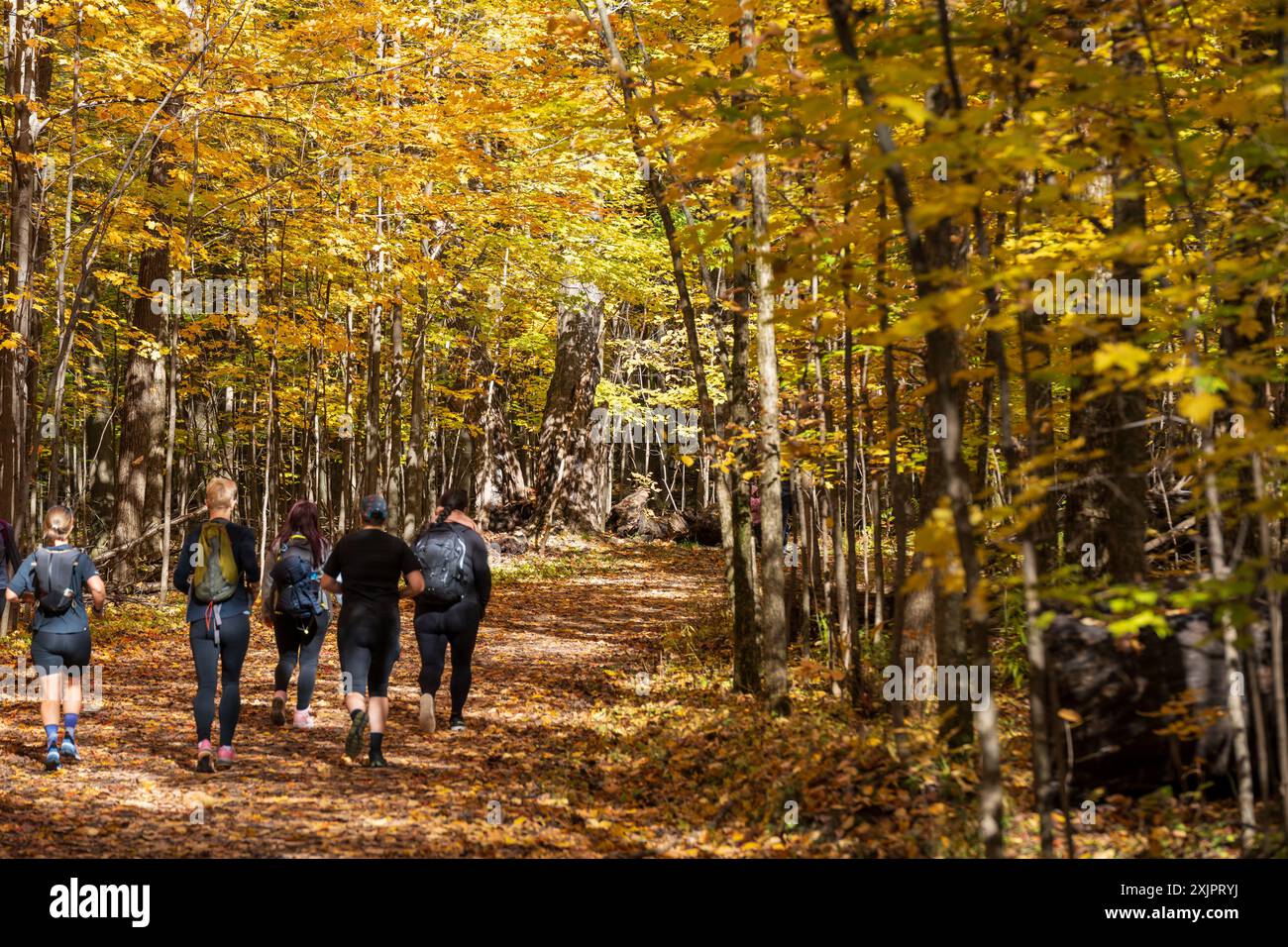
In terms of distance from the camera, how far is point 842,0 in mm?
3861

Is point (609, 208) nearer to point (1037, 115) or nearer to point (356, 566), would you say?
point (356, 566)

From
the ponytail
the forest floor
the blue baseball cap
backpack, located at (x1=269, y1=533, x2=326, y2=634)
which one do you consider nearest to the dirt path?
the forest floor

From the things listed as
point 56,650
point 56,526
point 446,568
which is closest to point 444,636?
point 446,568

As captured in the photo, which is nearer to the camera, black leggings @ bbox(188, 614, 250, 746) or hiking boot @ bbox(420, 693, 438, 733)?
black leggings @ bbox(188, 614, 250, 746)

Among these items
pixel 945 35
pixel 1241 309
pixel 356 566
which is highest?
pixel 945 35

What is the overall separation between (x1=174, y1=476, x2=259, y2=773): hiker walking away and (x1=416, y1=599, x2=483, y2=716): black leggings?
1.47 m

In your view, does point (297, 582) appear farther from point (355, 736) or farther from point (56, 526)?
point (56, 526)

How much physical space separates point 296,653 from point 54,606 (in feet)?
6.45

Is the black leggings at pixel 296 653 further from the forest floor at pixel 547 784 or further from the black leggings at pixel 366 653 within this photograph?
the black leggings at pixel 366 653

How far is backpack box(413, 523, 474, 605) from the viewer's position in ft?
26.2

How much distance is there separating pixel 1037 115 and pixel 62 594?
694 cm

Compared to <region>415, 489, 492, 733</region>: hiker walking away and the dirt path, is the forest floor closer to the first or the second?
the dirt path

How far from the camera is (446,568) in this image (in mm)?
8016
